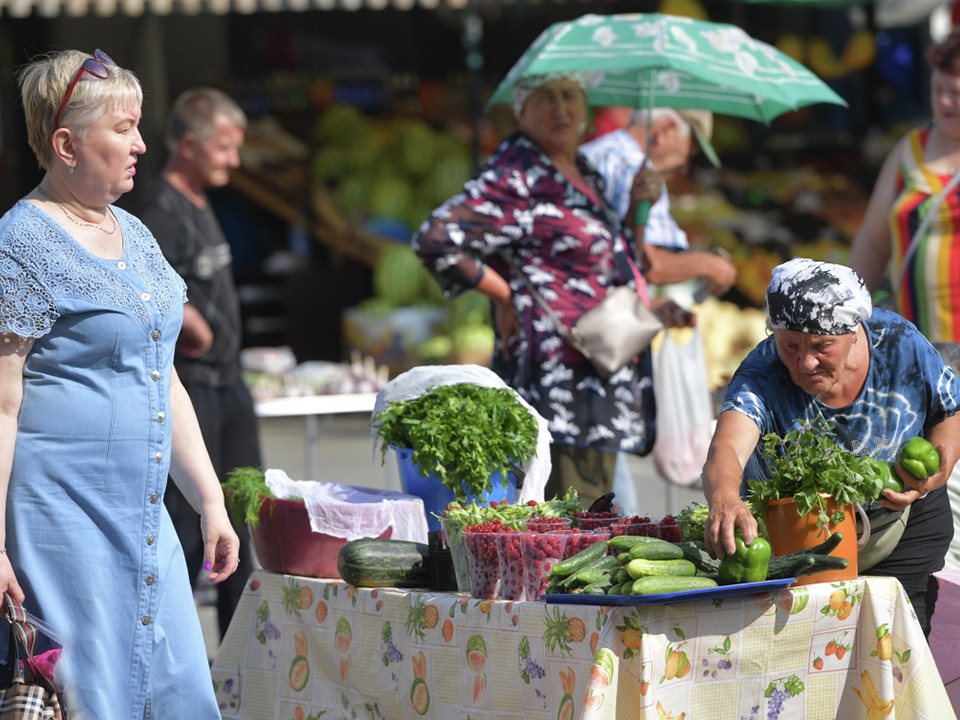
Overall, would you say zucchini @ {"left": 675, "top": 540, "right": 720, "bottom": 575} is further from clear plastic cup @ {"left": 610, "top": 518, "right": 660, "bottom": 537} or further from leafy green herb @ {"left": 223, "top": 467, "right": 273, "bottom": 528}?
leafy green herb @ {"left": 223, "top": 467, "right": 273, "bottom": 528}

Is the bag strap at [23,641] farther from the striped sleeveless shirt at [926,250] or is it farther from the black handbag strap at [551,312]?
the striped sleeveless shirt at [926,250]

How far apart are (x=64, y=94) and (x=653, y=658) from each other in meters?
1.68

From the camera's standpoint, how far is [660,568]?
3217mm

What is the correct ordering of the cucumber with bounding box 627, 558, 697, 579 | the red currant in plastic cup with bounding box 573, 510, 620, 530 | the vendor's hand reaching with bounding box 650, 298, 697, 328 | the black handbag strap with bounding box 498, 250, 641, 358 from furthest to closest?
the vendor's hand reaching with bounding box 650, 298, 697, 328
the black handbag strap with bounding box 498, 250, 641, 358
the red currant in plastic cup with bounding box 573, 510, 620, 530
the cucumber with bounding box 627, 558, 697, 579

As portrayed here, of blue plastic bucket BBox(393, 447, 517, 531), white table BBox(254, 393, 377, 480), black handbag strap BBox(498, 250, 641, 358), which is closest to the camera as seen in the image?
blue plastic bucket BBox(393, 447, 517, 531)

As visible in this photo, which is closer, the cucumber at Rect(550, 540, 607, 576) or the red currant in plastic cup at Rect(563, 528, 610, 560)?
the cucumber at Rect(550, 540, 607, 576)

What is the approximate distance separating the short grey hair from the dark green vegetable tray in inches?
128

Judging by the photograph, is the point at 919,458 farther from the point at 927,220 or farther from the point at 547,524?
the point at 927,220

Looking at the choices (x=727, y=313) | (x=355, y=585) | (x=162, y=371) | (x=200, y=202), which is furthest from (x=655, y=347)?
(x=162, y=371)

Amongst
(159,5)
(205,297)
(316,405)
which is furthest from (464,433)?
(159,5)

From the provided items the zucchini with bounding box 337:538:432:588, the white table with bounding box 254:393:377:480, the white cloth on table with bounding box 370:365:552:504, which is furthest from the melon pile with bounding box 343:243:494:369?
the zucchini with bounding box 337:538:432:588

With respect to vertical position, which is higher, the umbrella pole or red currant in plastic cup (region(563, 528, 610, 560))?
the umbrella pole

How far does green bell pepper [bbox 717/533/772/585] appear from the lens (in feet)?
10.5

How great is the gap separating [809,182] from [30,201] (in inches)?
355
